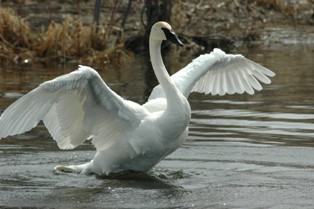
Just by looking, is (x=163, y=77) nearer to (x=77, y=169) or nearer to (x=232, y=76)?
(x=77, y=169)

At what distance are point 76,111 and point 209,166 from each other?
152 cm

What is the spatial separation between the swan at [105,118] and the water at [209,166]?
0.78 feet

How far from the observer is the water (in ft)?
29.2

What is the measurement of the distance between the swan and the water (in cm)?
24

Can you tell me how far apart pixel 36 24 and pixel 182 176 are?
13578 millimetres

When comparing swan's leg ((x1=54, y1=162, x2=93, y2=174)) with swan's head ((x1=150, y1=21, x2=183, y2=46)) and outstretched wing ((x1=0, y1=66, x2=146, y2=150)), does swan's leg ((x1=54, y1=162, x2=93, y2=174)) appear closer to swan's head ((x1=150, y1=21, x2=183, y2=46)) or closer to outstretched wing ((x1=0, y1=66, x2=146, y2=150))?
outstretched wing ((x1=0, y1=66, x2=146, y2=150))

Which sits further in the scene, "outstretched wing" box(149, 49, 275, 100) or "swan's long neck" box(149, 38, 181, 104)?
"outstretched wing" box(149, 49, 275, 100)

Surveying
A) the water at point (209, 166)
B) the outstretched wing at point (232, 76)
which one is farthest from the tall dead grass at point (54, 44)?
the outstretched wing at point (232, 76)

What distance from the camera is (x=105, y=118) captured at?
32.8 feet

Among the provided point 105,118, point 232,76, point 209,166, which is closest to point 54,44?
point 232,76

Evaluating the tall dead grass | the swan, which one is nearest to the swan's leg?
the swan

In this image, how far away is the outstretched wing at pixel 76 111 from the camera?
9297mm

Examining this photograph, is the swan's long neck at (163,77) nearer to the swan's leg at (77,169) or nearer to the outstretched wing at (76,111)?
the outstretched wing at (76,111)

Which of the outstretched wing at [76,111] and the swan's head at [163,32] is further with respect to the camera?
the swan's head at [163,32]
